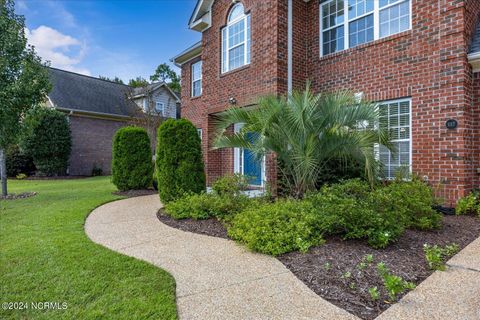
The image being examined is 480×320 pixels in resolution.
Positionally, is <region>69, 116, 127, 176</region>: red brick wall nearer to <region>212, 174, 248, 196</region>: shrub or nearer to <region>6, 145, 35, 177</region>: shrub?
<region>6, 145, 35, 177</region>: shrub

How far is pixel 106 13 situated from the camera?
41.9 feet

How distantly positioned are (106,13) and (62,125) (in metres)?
8.20

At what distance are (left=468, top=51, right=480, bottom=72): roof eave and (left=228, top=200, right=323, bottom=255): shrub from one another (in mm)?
4891

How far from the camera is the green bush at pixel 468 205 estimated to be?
604cm

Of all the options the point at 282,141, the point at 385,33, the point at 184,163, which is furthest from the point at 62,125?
the point at 385,33

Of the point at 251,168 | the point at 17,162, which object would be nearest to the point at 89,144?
the point at 17,162

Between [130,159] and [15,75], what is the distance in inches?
167

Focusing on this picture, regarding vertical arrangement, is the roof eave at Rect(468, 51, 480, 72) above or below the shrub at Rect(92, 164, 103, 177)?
above

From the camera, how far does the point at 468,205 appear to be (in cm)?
603

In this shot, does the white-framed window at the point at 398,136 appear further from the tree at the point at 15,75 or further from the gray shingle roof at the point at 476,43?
the tree at the point at 15,75

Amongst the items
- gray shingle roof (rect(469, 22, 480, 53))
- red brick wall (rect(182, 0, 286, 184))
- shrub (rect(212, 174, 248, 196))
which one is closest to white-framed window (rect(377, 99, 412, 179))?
gray shingle roof (rect(469, 22, 480, 53))

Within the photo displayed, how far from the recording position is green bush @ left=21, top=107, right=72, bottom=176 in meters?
17.1

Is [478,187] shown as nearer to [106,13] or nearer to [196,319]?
[196,319]

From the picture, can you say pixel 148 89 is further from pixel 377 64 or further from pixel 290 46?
pixel 377 64
